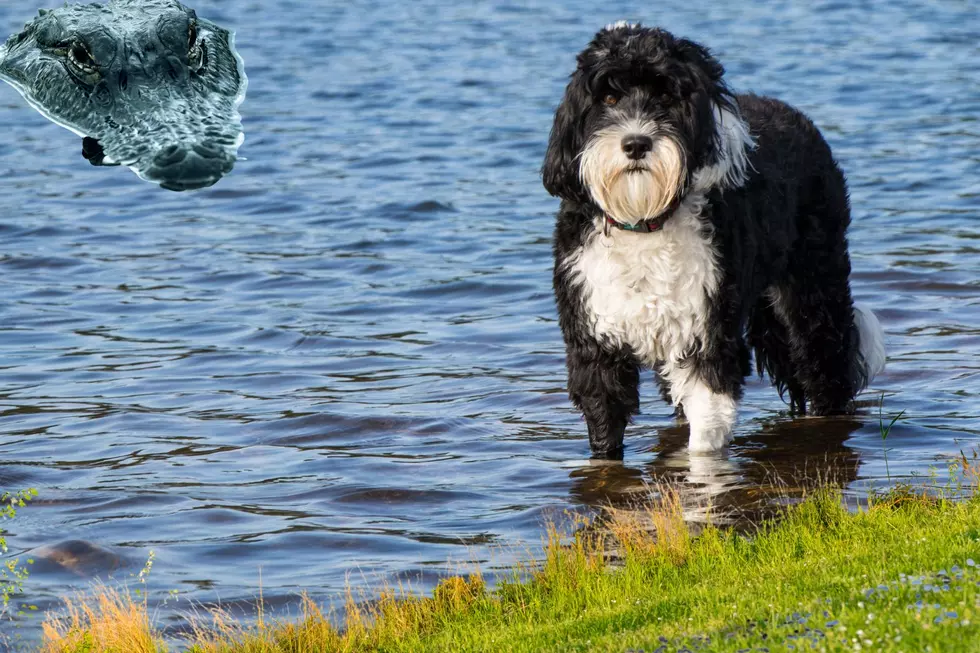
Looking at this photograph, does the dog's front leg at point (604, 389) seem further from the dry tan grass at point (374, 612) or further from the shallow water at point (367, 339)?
the dry tan grass at point (374, 612)

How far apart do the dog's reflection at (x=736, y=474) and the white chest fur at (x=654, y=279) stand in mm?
838

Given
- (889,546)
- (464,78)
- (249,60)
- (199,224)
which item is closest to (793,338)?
(889,546)

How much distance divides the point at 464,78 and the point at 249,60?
4.21 m

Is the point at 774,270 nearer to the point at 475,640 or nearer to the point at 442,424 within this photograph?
the point at 442,424

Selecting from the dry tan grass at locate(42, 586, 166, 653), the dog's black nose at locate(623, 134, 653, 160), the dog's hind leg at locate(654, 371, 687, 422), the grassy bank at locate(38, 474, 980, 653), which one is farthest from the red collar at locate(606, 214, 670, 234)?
the dry tan grass at locate(42, 586, 166, 653)

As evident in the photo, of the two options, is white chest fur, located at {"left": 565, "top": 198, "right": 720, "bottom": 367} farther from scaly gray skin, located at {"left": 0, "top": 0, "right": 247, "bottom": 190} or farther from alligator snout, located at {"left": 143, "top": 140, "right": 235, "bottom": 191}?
alligator snout, located at {"left": 143, "top": 140, "right": 235, "bottom": 191}

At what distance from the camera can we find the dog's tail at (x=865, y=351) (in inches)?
340

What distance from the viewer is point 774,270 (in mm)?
7699

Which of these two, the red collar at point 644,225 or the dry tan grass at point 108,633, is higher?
the red collar at point 644,225

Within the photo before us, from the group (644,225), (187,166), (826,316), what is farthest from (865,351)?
(187,166)

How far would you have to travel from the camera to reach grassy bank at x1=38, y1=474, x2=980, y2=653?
14.5ft

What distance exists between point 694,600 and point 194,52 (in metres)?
3.17

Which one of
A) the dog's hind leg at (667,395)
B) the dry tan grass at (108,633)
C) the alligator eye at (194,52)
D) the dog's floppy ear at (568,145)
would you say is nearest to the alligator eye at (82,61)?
the alligator eye at (194,52)

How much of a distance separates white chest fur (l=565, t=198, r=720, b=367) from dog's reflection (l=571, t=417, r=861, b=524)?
838 millimetres
